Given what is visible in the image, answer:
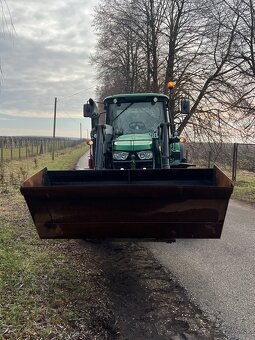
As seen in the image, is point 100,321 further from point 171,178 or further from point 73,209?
point 171,178

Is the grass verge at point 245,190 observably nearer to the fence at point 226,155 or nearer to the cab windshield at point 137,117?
the fence at point 226,155

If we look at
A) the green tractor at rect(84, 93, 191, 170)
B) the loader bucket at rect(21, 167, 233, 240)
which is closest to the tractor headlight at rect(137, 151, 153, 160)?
the green tractor at rect(84, 93, 191, 170)

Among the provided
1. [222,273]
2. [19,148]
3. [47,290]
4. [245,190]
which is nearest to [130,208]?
[47,290]

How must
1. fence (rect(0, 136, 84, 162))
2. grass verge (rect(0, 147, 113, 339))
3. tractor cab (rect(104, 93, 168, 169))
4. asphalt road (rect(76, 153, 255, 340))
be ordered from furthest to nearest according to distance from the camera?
fence (rect(0, 136, 84, 162))
tractor cab (rect(104, 93, 168, 169))
asphalt road (rect(76, 153, 255, 340))
grass verge (rect(0, 147, 113, 339))

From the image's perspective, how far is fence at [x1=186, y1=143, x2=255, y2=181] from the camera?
16500mm

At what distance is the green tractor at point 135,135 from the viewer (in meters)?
6.69

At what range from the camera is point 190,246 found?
660 centimetres

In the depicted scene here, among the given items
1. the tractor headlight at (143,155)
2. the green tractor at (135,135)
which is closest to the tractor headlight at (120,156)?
the green tractor at (135,135)

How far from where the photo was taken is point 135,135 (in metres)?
7.34

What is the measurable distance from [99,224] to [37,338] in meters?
1.50

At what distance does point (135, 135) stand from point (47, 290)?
3.77 m

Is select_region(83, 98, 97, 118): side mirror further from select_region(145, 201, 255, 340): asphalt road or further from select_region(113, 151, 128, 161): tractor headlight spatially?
select_region(145, 201, 255, 340): asphalt road

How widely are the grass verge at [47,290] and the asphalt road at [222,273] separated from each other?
3.79 feet

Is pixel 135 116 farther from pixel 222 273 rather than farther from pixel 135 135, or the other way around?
pixel 222 273
